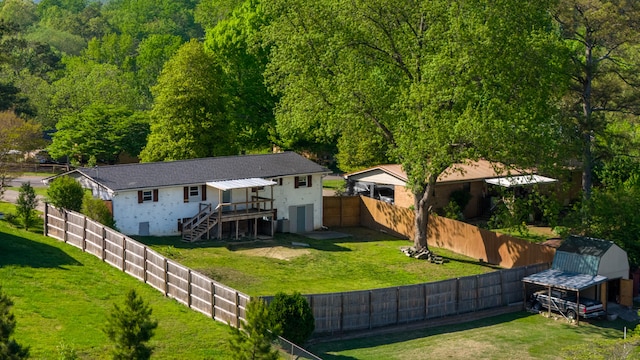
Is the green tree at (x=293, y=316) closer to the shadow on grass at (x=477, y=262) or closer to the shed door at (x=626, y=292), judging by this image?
the shed door at (x=626, y=292)

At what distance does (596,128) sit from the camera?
178 ft

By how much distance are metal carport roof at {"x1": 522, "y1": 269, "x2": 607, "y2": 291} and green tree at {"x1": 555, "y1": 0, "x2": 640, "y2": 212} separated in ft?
37.7

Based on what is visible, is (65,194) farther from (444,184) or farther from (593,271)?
(593,271)

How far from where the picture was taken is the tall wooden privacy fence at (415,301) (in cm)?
3641

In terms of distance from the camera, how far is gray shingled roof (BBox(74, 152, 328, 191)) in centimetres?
5306

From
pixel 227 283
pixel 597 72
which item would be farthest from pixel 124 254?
pixel 597 72

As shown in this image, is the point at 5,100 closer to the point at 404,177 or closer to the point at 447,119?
the point at 404,177

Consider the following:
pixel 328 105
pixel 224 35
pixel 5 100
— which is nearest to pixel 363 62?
pixel 328 105

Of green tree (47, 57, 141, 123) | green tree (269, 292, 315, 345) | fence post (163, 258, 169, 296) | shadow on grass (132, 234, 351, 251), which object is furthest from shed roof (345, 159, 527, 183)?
green tree (47, 57, 141, 123)

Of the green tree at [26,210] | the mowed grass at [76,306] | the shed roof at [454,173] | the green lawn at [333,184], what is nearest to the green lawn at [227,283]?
the mowed grass at [76,306]

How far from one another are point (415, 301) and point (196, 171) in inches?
839

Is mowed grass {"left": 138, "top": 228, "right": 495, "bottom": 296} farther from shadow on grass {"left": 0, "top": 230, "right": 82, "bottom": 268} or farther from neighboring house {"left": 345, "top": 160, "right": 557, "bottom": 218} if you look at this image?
shadow on grass {"left": 0, "top": 230, "right": 82, "bottom": 268}

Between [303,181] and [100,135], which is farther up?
[100,135]

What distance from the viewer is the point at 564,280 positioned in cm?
4266
